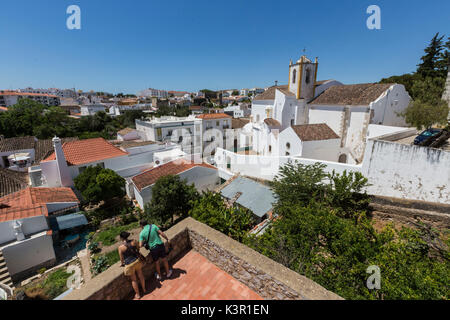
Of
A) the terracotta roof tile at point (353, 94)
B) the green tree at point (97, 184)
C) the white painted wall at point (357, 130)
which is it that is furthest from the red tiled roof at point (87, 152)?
the white painted wall at point (357, 130)

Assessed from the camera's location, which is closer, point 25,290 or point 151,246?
point 151,246

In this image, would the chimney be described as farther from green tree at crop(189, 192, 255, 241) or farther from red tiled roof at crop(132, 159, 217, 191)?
green tree at crop(189, 192, 255, 241)

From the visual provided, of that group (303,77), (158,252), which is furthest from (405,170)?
(303,77)

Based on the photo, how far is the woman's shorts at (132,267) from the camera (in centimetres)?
399

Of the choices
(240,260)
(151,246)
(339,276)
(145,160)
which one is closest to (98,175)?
(145,160)

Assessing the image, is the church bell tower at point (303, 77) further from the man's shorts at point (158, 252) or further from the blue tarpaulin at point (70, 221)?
the blue tarpaulin at point (70, 221)

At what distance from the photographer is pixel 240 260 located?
451 centimetres

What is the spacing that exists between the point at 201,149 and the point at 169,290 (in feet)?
91.4

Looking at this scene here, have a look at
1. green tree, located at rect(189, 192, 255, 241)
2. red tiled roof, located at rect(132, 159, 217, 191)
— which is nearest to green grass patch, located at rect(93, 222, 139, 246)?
red tiled roof, located at rect(132, 159, 217, 191)

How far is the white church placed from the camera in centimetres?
1612

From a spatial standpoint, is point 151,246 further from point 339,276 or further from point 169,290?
point 339,276

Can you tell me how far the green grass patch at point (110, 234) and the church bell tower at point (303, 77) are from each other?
19.6 m

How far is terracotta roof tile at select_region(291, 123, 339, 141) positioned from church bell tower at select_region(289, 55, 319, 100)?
514 cm

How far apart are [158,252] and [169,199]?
837 cm
